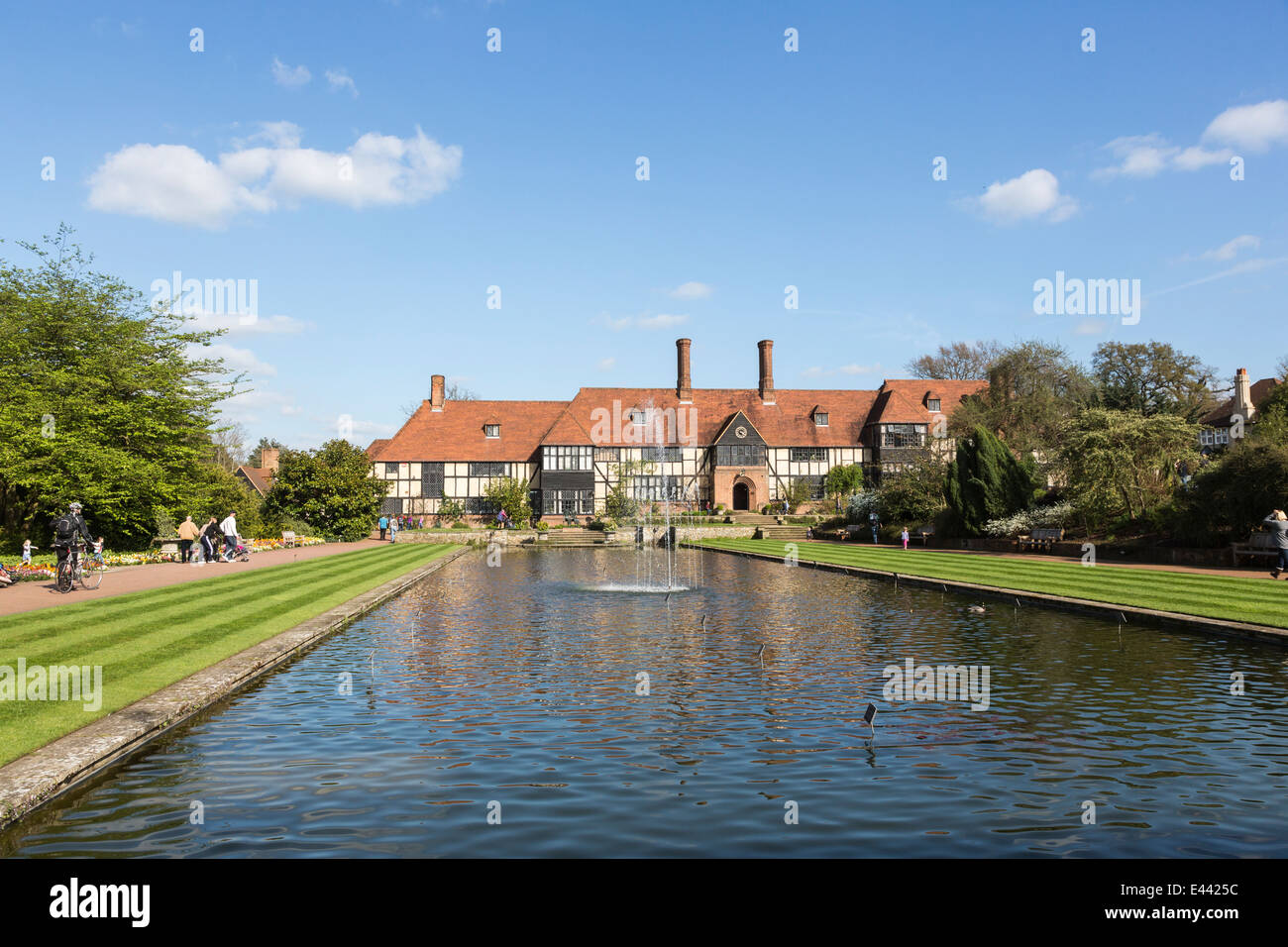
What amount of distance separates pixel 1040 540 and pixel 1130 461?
450 cm

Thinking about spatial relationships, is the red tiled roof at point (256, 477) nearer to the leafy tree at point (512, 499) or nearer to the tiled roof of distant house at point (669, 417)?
the tiled roof of distant house at point (669, 417)

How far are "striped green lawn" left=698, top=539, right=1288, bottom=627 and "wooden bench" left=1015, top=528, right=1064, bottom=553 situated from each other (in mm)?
3508

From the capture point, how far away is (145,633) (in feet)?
44.7

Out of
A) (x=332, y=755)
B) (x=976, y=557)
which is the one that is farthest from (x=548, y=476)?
(x=332, y=755)

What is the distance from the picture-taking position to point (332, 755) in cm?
806

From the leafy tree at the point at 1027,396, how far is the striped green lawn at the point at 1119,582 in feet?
74.2

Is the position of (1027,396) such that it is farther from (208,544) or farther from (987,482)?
(208,544)

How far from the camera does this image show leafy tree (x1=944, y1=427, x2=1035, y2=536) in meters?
38.2

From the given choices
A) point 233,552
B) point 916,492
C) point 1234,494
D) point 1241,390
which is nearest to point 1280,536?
point 1234,494

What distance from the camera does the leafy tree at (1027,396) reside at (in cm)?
5225

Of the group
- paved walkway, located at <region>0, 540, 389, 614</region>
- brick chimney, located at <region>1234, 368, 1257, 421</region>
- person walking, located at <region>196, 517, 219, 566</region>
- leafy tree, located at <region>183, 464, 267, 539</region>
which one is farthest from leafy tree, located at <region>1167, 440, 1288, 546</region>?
brick chimney, located at <region>1234, 368, 1257, 421</region>

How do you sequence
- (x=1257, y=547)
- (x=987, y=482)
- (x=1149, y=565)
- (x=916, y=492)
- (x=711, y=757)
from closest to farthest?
1. (x=711, y=757)
2. (x=1257, y=547)
3. (x=1149, y=565)
4. (x=987, y=482)
5. (x=916, y=492)
